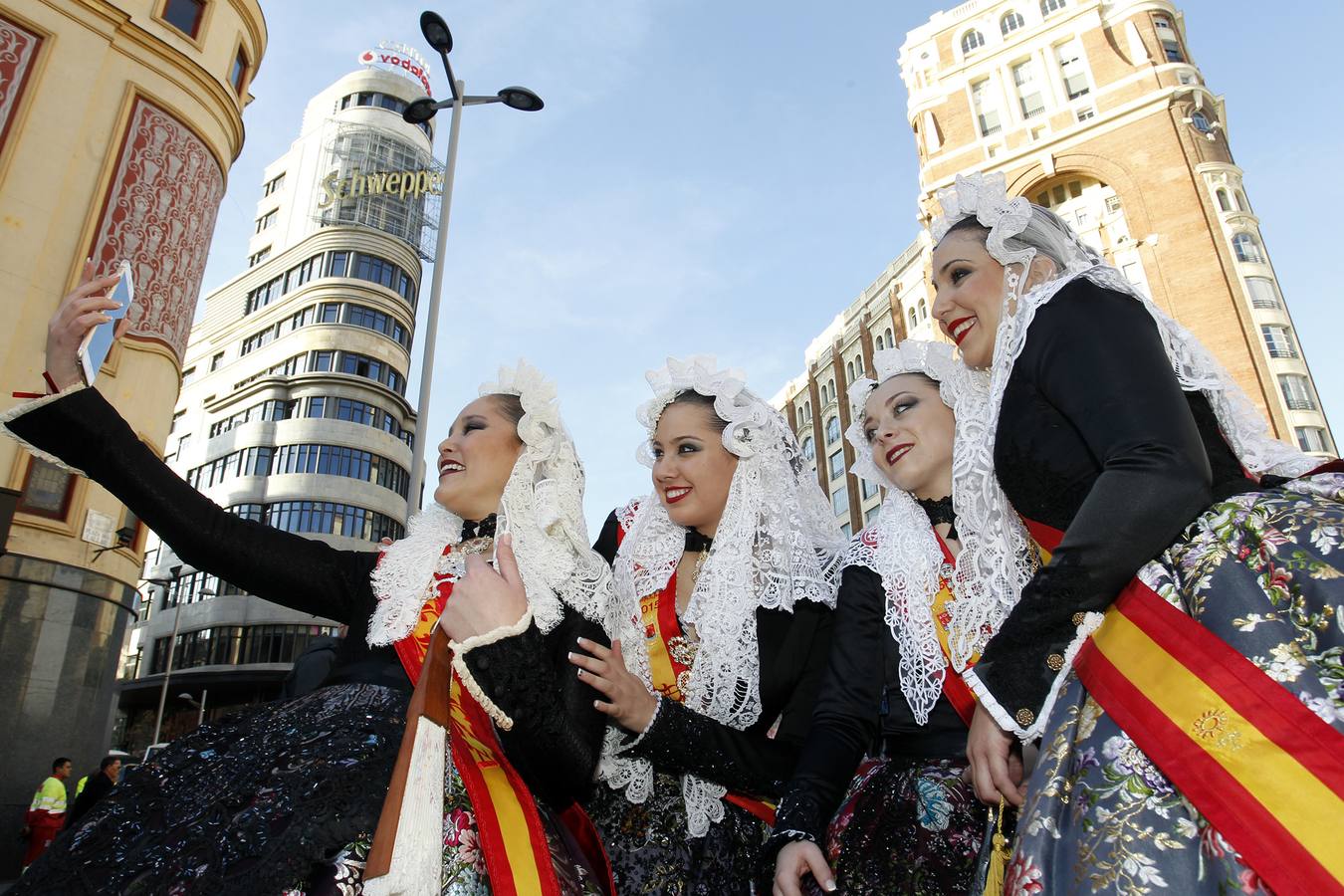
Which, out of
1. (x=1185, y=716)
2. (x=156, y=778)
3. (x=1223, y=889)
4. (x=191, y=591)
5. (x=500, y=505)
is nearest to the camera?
(x=1223, y=889)

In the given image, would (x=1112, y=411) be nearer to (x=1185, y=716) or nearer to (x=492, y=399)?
(x=1185, y=716)

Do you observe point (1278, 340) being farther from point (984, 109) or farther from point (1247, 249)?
point (984, 109)

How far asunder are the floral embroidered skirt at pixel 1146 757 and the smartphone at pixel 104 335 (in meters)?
2.89

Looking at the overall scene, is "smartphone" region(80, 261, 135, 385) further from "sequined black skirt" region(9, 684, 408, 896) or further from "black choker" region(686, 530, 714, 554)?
"black choker" region(686, 530, 714, 554)

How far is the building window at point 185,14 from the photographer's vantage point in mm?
14258

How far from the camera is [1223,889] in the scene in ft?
4.56

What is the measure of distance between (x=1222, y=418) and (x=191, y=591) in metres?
46.6

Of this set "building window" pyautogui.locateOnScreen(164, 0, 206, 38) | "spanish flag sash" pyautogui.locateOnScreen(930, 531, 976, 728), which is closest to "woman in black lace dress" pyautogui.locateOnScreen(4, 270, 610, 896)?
"spanish flag sash" pyautogui.locateOnScreen(930, 531, 976, 728)

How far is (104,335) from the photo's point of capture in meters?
2.76

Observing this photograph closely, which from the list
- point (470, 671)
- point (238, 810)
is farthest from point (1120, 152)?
point (238, 810)

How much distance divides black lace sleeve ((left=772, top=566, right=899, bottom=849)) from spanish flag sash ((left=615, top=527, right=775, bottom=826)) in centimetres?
61

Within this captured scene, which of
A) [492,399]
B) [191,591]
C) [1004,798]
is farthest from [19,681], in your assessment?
[191,591]

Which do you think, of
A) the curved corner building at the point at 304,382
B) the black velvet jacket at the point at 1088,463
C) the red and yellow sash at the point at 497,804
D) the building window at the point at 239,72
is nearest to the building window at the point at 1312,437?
the building window at the point at 239,72

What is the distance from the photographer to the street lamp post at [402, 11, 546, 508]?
9.27 metres
